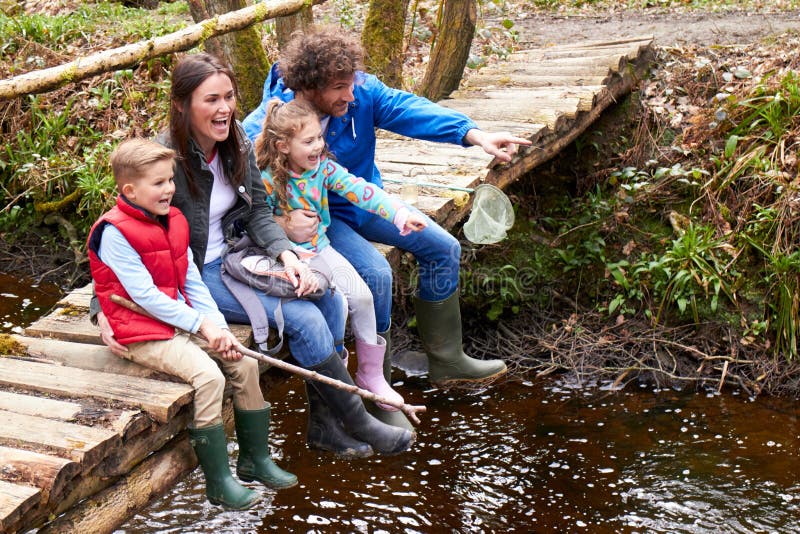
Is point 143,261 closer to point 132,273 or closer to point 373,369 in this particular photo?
point 132,273

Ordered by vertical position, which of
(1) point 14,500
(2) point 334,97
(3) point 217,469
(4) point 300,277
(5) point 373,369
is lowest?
(3) point 217,469

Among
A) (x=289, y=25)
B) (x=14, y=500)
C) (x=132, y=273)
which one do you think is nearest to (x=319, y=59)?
(x=132, y=273)

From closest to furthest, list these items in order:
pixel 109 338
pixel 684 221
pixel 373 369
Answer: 1. pixel 109 338
2. pixel 373 369
3. pixel 684 221

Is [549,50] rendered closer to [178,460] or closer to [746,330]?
[746,330]

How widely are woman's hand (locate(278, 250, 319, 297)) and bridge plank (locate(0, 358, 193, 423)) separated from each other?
59cm

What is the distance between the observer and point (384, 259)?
3.91 meters

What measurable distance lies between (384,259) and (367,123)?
674mm

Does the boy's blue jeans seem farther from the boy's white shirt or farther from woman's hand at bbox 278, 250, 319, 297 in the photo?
the boy's white shirt

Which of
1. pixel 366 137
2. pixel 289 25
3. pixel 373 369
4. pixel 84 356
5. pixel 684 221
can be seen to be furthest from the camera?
pixel 289 25

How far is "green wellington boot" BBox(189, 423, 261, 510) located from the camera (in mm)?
3133

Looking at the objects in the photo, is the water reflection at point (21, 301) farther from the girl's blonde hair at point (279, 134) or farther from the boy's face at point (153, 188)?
the boy's face at point (153, 188)

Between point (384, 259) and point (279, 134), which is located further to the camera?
point (384, 259)

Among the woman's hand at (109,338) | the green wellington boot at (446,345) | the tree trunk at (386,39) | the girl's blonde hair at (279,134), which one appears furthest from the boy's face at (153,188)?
the tree trunk at (386,39)

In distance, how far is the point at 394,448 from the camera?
3.67 m
